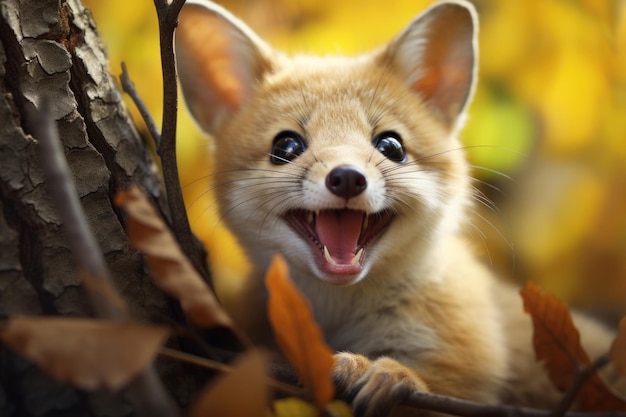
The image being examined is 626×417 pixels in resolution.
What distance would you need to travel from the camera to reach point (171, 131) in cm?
189

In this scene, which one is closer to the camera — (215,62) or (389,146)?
(389,146)

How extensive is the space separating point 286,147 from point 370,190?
466mm

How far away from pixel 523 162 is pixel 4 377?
2866 millimetres

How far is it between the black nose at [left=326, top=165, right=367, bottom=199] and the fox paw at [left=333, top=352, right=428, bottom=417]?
48cm

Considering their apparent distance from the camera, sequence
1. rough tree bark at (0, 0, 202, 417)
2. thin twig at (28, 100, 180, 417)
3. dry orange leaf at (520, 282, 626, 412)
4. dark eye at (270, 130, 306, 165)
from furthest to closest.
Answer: dark eye at (270, 130, 306, 165), dry orange leaf at (520, 282, 626, 412), rough tree bark at (0, 0, 202, 417), thin twig at (28, 100, 180, 417)

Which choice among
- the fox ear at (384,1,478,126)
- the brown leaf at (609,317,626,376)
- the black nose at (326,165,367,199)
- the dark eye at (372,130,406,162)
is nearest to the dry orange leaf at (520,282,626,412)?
the brown leaf at (609,317,626,376)

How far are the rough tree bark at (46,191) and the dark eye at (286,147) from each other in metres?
0.63

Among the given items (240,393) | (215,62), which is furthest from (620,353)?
(215,62)

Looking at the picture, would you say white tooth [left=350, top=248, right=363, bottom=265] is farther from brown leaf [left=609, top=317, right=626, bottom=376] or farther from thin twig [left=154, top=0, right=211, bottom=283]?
brown leaf [left=609, top=317, right=626, bottom=376]

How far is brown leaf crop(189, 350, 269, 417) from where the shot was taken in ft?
4.04

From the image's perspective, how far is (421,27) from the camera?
8.90ft

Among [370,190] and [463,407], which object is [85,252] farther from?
[370,190]

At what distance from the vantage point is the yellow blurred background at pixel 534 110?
3.43m

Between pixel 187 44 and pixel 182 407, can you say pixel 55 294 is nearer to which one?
pixel 182 407
